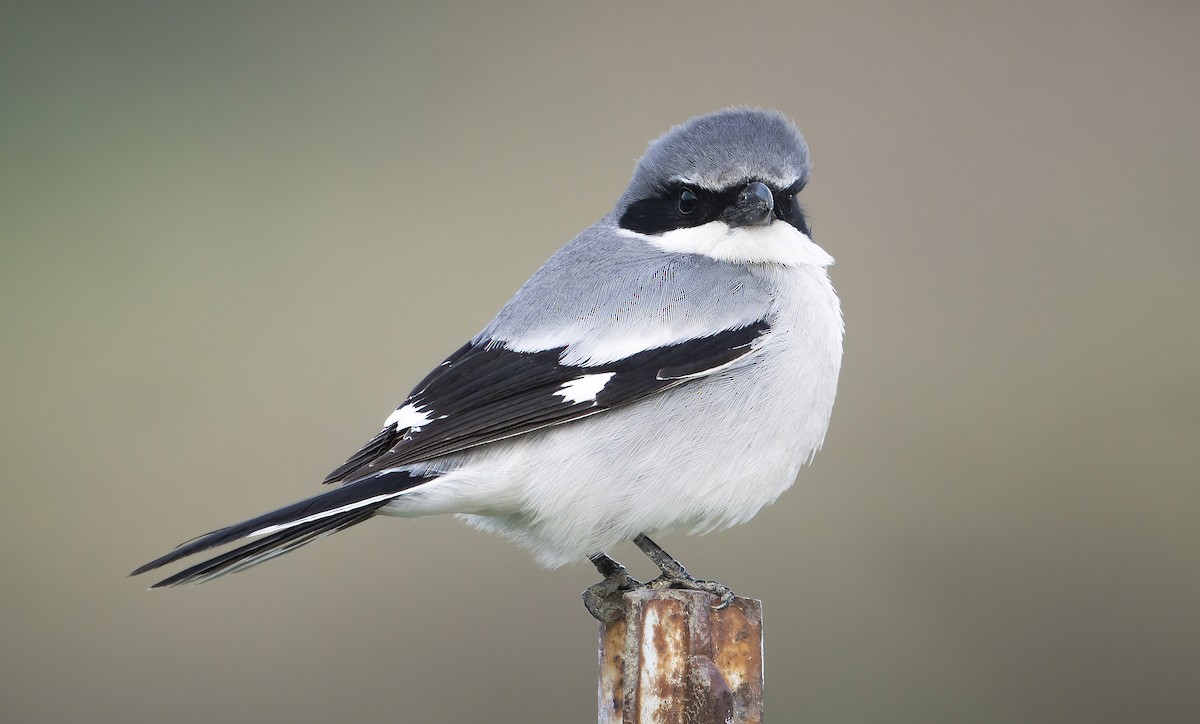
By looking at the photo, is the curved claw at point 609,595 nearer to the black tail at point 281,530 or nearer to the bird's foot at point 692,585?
the bird's foot at point 692,585

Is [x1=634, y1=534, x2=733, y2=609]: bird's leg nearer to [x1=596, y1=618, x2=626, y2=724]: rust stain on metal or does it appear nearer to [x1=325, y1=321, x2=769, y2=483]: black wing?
[x1=596, y1=618, x2=626, y2=724]: rust stain on metal

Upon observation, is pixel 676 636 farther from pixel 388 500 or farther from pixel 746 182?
pixel 746 182

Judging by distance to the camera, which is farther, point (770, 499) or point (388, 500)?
point (770, 499)

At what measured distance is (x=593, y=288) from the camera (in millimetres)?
2035

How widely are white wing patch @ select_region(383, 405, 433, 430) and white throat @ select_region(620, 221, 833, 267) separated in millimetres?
575

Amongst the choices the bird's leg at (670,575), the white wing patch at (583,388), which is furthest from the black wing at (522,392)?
the bird's leg at (670,575)

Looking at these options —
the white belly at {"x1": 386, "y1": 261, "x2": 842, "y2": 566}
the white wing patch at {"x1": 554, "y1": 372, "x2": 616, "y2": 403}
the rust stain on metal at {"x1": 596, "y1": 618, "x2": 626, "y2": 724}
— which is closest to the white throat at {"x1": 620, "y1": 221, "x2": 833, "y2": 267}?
the white belly at {"x1": 386, "y1": 261, "x2": 842, "y2": 566}

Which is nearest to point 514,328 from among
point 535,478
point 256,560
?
point 535,478

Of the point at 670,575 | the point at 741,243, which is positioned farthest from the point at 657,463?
the point at 741,243

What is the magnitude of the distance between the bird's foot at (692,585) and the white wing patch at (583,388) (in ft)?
1.13

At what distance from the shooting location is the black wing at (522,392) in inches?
73.5

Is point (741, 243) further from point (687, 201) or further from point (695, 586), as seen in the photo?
point (695, 586)

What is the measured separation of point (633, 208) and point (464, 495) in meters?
0.74

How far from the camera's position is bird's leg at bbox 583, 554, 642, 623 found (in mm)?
2006
